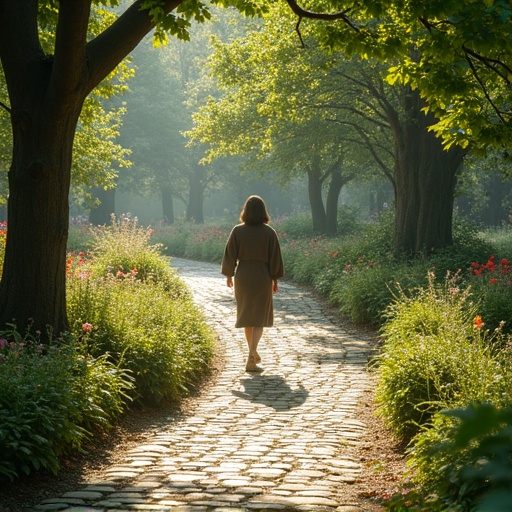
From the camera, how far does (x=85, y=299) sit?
353 inches

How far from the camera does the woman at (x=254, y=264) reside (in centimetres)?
1026

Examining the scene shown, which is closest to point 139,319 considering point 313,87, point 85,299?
point 85,299

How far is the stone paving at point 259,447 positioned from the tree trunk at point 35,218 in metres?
1.78

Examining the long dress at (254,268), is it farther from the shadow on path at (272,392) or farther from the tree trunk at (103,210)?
the tree trunk at (103,210)

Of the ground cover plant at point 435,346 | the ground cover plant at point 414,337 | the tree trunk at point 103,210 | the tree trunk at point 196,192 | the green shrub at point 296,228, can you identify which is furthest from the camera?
the tree trunk at point 196,192

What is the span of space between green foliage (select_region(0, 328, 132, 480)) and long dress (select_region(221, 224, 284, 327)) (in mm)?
3311

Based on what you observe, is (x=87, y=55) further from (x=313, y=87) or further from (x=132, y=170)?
(x=132, y=170)

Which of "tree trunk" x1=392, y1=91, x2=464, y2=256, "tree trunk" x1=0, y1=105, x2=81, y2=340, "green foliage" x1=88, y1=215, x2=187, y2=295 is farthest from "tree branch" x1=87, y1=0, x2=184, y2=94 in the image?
"tree trunk" x1=392, y1=91, x2=464, y2=256

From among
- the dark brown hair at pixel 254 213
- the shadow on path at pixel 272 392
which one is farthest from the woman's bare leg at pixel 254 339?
the dark brown hair at pixel 254 213

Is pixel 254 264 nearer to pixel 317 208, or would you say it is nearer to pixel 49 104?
pixel 49 104

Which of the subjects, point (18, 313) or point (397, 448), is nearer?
point (397, 448)

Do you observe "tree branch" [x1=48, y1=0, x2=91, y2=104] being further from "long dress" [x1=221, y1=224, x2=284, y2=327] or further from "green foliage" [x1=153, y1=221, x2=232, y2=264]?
"green foliage" [x1=153, y1=221, x2=232, y2=264]

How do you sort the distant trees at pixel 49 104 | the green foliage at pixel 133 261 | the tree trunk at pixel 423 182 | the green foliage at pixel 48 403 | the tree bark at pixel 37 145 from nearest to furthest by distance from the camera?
the green foliage at pixel 48 403
the distant trees at pixel 49 104
the tree bark at pixel 37 145
the green foliage at pixel 133 261
the tree trunk at pixel 423 182

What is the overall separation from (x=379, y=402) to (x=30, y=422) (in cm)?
338
